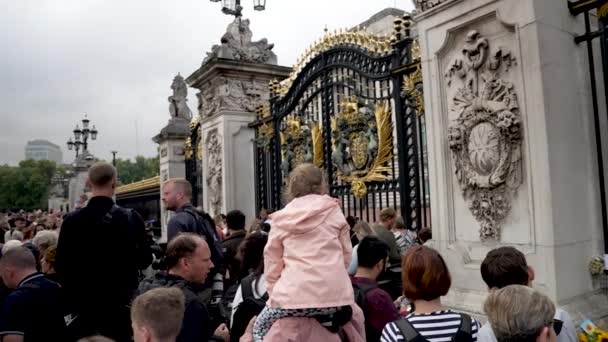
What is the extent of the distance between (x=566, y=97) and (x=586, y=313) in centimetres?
185

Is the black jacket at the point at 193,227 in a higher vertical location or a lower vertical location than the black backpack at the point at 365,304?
higher

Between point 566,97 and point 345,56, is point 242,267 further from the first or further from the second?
point 345,56

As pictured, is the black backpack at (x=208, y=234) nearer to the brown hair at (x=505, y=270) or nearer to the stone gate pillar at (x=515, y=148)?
the stone gate pillar at (x=515, y=148)

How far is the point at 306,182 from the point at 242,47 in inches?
323

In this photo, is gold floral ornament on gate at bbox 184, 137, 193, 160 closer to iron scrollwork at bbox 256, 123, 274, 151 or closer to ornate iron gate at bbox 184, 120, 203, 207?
ornate iron gate at bbox 184, 120, 203, 207

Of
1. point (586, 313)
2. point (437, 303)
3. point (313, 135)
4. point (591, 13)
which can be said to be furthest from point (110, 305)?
point (313, 135)

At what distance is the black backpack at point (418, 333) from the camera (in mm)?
2098

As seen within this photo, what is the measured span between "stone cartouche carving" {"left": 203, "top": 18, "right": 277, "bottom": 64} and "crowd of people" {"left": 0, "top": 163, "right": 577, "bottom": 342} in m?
6.58

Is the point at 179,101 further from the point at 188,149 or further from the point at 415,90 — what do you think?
→ the point at 415,90

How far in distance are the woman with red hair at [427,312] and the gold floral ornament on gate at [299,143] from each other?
5964 mm

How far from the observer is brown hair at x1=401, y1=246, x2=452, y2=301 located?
225 cm

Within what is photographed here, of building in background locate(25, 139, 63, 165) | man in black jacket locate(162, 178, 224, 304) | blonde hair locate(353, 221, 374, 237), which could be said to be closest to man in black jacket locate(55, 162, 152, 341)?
man in black jacket locate(162, 178, 224, 304)

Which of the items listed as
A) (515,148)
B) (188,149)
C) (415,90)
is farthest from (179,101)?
(515,148)

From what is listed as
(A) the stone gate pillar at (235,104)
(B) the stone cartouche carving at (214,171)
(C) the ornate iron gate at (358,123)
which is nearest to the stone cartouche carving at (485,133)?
(C) the ornate iron gate at (358,123)
